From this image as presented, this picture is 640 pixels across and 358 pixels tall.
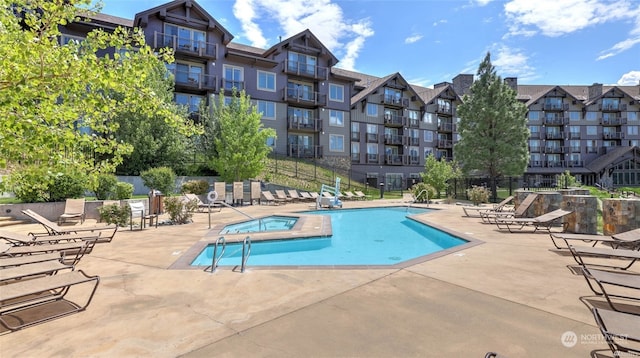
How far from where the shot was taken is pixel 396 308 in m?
3.50

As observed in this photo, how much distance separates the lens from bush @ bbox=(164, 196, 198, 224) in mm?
10492

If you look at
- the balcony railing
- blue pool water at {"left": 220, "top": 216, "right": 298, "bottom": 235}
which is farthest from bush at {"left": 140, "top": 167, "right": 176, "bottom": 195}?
the balcony railing

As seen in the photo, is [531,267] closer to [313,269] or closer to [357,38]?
[313,269]

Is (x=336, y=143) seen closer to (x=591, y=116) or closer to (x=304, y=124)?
(x=304, y=124)

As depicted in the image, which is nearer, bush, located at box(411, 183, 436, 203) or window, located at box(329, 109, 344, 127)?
bush, located at box(411, 183, 436, 203)

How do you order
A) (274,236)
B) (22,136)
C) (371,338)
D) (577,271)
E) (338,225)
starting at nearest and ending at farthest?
(371,338), (22,136), (577,271), (274,236), (338,225)

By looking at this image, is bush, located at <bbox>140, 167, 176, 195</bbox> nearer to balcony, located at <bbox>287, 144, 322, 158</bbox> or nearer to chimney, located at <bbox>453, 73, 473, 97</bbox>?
balcony, located at <bbox>287, 144, 322, 158</bbox>

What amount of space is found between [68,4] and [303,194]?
54.6ft

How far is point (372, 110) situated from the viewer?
3462 centimetres

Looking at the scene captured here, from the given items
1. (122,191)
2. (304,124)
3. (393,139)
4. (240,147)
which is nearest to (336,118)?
(304,124)

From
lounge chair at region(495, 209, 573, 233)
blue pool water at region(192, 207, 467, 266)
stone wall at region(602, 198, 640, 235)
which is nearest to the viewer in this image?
blue pool water at region(192, 207, 467, 266)

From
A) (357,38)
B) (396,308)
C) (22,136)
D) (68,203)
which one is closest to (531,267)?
(396,308)

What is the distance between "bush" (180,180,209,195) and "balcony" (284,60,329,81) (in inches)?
592

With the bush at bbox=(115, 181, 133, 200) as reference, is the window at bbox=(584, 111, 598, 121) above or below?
above
